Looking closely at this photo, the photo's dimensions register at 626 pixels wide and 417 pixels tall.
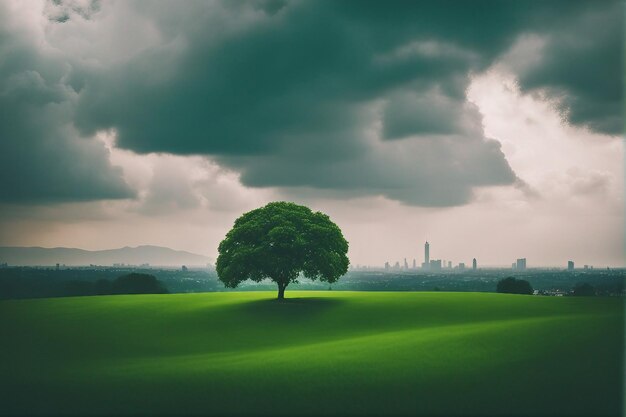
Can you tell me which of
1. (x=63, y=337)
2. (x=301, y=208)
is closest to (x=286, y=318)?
(x=301, y=208)

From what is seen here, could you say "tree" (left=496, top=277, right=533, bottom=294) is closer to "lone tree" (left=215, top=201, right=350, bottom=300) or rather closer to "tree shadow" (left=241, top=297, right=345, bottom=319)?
"tree shadow" (left=241, top=297, right=345, bottom=319)

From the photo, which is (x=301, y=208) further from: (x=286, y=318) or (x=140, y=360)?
(x=140, y=360)

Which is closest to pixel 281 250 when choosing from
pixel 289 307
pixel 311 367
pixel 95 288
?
pixel 289 307

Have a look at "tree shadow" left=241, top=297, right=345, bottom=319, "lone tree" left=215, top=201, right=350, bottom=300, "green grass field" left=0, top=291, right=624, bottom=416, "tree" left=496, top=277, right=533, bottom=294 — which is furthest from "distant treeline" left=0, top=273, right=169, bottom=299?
"tree" left=496, top=277, right=533, bottom=294

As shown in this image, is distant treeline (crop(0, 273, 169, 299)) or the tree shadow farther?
distant treeline (crop(0, 273, 169, 299))

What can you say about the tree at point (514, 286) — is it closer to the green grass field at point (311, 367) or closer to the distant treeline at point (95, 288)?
the green grass field at point (311, 367)
